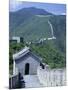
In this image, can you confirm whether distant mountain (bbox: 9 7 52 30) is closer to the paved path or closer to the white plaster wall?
the white plaster wall

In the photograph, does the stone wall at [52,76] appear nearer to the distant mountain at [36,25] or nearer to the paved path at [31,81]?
the paved path at [31,81]

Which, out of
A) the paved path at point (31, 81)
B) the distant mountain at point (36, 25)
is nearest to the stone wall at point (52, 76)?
the paved path at point (31, 81)

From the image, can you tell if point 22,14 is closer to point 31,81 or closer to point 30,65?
point 30,65

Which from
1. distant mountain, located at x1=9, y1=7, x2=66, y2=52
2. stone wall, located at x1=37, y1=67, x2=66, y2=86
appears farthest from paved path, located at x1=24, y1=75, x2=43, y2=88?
distant mountain, located at x1=9, y1=7, x2=66, y2=52

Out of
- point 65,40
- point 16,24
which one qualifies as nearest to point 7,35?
point 16,24

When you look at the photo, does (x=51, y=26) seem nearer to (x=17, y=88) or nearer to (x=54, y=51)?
(x=54, y=51)
